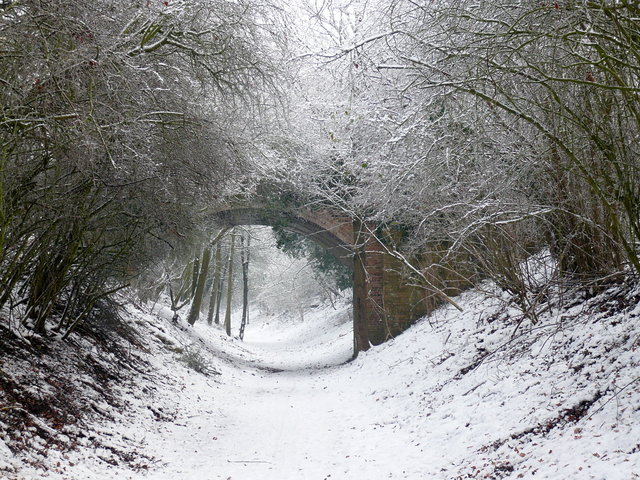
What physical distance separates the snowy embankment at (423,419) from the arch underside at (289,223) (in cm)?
541

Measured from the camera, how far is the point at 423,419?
700 cm

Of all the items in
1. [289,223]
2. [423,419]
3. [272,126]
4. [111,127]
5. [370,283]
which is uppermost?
[272,126]

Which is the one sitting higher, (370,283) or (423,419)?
(370,283)

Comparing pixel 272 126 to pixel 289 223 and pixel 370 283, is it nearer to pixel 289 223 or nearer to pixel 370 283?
pixel 370 283

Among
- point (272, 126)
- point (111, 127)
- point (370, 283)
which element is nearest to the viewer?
point (111, 127)

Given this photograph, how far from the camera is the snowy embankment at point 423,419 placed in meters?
4.35

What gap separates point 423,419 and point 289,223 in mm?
9811

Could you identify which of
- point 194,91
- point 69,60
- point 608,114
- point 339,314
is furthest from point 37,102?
point 339,314

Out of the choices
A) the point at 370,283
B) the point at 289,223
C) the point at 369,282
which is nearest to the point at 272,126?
the point at 369,282

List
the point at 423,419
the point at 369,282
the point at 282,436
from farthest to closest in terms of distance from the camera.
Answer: the point at 369,282, the point at 282,436, the point at 423,419

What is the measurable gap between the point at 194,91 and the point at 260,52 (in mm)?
809

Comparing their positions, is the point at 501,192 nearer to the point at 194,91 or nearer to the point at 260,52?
the point at 260,52

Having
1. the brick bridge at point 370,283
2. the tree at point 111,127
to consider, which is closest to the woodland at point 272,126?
the tree at point 111,127

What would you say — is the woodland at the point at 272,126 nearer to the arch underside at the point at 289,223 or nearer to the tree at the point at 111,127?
the tree at the point at 111,127
